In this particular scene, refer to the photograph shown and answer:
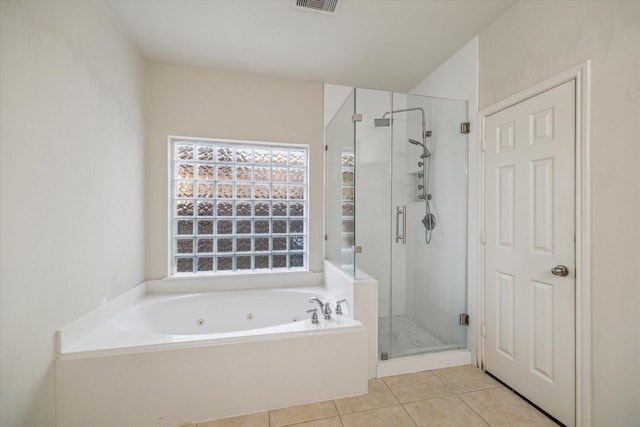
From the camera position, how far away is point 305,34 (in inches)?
82.2

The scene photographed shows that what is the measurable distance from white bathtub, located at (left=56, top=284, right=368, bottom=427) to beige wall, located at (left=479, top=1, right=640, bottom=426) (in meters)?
1.21

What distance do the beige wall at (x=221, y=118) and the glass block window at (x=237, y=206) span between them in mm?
114

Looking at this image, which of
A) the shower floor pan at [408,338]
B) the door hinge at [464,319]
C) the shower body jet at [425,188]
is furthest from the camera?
the shower body jet at [425,188]

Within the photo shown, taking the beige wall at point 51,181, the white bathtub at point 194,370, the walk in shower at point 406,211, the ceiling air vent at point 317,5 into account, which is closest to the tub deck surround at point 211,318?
the white bathtub at point 194,370

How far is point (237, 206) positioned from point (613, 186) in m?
2.70

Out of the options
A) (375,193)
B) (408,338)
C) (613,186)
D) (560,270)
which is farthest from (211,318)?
(613,186)

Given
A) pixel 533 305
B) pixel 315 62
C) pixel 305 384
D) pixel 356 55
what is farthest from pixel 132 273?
pixel 533 305

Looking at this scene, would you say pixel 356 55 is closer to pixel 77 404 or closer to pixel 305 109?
pixel 305 109

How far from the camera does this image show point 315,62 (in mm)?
2471

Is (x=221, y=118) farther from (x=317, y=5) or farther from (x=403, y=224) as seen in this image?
(x=403, y=224)

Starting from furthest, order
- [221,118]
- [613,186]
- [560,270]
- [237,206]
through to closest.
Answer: [237,206]
[221,118]
[560,270]
[613,186]

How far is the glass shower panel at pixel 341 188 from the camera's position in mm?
2174

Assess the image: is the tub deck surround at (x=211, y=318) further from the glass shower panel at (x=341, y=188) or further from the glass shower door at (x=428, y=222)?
the glass shower door at (x=428, y=222)

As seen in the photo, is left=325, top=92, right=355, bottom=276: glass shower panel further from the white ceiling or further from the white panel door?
the white panel door
